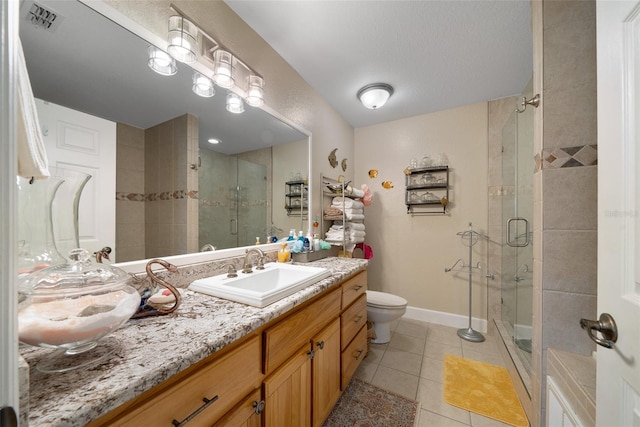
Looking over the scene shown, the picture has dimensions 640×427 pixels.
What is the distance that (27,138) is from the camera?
40 centimetres

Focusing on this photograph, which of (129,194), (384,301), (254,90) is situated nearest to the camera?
(129,194)

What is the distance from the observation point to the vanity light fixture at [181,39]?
1.02 meters

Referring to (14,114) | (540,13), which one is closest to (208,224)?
(14,114)

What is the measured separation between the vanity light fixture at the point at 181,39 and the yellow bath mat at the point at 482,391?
8.00 feet

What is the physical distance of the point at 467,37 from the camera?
1.53 meters

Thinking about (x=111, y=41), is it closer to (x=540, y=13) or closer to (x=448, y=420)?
(x=540, y=13)

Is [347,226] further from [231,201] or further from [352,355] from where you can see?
[231,201]

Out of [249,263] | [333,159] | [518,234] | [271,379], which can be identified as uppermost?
[333,159]

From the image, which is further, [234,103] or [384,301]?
[384,301]

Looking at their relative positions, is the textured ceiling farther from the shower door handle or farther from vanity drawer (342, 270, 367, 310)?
vanity drawer (342, 270, 367, 310)

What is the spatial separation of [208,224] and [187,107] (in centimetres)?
61

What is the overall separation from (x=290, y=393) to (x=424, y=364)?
54.7 inches

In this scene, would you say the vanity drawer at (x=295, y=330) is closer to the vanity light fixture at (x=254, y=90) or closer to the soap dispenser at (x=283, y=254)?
the soap dispenser at (x=283, y=254)

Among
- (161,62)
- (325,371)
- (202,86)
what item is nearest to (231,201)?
(202,86)
